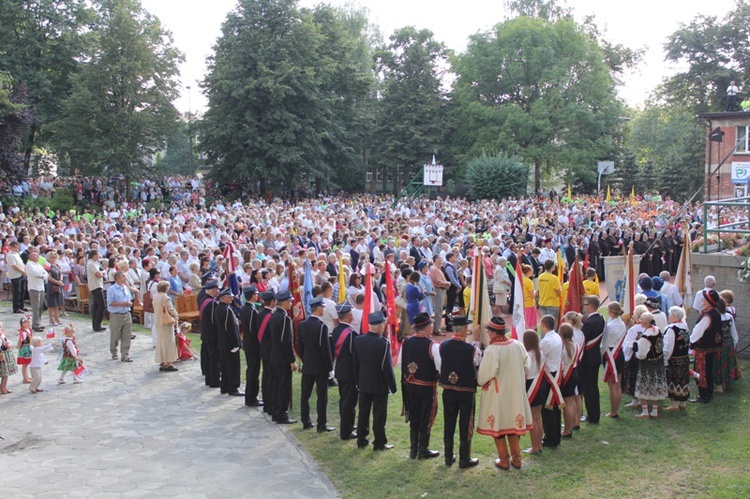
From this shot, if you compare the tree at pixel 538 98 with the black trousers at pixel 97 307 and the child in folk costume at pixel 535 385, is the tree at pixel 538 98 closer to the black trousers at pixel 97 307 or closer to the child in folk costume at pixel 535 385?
the black trousers at pixel 97 307

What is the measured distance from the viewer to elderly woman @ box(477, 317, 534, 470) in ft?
24.8

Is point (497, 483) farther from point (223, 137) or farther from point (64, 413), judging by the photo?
point (223, 137)

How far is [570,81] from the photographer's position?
161 ft

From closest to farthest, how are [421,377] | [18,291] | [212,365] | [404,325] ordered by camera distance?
[421,377] → [212,365] → [404,325] → [18,291]

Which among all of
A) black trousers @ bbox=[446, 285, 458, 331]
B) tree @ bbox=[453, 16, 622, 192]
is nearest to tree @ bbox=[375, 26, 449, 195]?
tree @ bbox=[453, 16, 622, 192]

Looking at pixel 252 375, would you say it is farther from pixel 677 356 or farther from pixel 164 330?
pixel 677 356

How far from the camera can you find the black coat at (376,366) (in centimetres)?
821

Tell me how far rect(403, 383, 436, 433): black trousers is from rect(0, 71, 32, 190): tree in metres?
26.6

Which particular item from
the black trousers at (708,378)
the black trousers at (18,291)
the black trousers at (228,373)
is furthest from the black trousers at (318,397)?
the black trousers at (18,291)

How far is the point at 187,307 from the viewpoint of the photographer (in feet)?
→ 48.4

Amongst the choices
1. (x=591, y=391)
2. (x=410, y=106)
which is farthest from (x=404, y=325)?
(x=410, y=106)

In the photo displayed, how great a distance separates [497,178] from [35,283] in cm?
3126

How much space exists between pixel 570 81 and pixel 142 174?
28.7 metres

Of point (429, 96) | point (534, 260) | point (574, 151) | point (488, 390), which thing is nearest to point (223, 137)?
point (429, 96)
